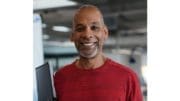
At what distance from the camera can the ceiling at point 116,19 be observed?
5836 millimetres

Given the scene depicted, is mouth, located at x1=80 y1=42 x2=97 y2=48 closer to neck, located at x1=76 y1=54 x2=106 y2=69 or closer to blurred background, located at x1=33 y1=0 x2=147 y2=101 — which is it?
neck, located at x1=76 y1=54 x2=106 y2=69

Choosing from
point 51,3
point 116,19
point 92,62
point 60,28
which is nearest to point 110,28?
point 116,19

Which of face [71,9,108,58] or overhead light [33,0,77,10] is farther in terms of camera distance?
overhead light [33,0,77,10]

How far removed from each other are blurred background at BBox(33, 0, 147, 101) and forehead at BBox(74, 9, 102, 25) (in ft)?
3.42

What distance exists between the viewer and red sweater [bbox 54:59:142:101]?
1.29m

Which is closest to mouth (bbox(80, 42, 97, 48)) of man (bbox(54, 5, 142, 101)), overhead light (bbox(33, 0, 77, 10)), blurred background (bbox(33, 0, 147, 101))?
man (bbox(54, 5, 142, 101))

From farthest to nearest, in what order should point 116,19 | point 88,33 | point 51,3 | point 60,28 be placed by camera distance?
point 60,28
point 116,19
point 51,3
point 88,33

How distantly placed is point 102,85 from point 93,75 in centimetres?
6

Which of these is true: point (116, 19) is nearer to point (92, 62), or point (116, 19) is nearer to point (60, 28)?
point (60, 28)

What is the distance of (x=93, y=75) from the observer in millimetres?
1329
